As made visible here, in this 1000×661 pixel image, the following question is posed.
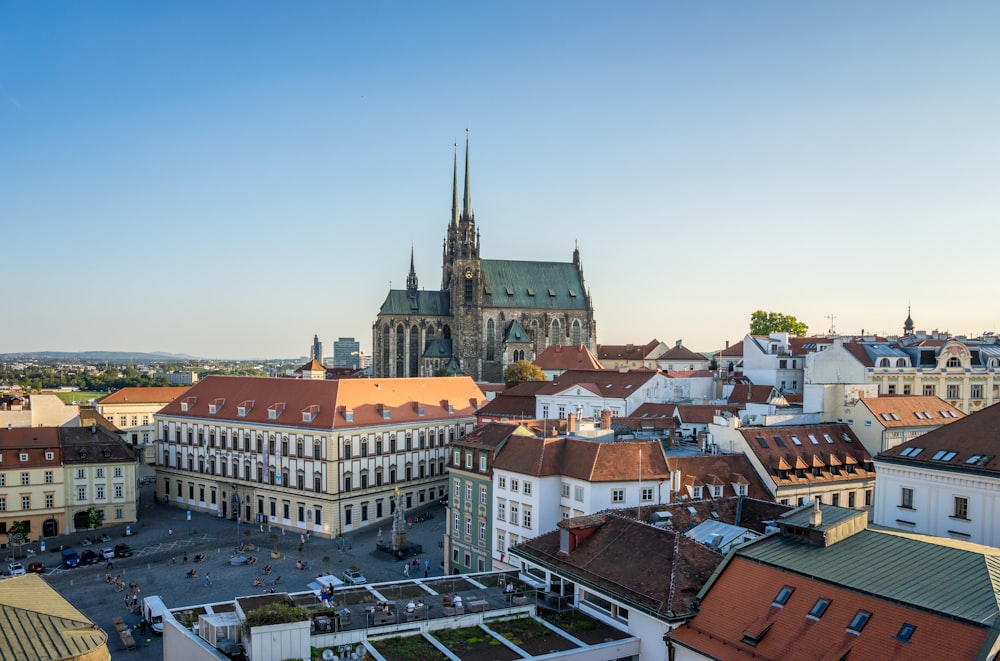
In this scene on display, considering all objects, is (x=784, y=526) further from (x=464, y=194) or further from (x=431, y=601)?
(x=464, y=194)

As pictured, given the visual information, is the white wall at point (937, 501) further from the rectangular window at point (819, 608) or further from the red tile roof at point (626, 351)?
the red tile roof at point (626, 351)

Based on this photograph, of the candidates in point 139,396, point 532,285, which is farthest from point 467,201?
point 139,396

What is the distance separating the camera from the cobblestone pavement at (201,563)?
5072cm

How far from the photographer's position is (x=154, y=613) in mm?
44719

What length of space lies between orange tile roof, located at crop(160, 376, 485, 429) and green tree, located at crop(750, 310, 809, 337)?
57276 mm

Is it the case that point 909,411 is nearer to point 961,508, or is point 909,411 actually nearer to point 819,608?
point 961,508

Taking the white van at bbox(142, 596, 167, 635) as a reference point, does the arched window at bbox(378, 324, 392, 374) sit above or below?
above

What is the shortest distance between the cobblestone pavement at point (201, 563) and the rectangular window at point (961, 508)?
31896 millimetres

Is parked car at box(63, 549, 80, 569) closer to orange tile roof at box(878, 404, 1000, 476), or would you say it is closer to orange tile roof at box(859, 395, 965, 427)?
orange tile roof at box(878, 404, 1000, 476)

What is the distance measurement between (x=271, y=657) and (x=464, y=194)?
134 metres

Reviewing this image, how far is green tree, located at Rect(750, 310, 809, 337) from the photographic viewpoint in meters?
125

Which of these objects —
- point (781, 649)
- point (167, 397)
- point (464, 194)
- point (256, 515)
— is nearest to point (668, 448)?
point (781, 649)

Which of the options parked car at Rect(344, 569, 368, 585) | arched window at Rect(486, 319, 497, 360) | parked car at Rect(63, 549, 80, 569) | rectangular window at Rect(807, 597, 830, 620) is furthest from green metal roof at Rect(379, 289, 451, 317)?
rectangular window at Rect(807, 597, 830, 620)

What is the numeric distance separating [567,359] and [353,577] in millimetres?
74210
